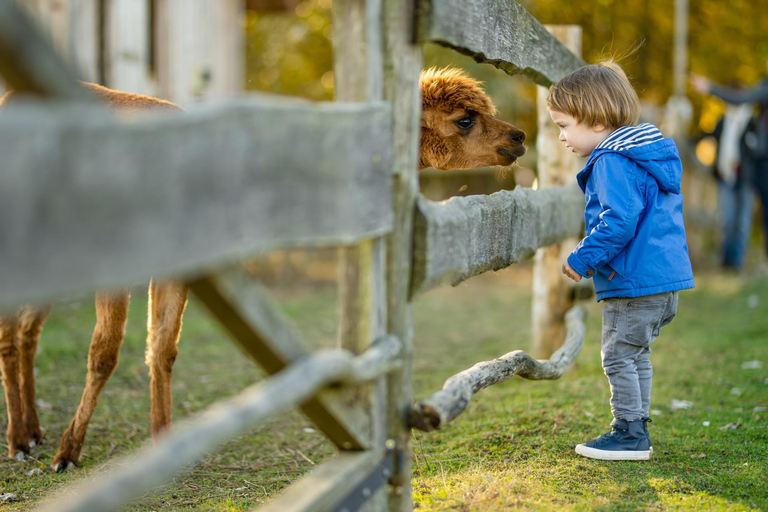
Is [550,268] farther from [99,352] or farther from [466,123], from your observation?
[99,352]

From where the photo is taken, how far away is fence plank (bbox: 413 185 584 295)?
2.17 m

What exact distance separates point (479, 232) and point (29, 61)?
172 cm

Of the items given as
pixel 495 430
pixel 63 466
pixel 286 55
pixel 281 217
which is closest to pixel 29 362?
pixel 63 466

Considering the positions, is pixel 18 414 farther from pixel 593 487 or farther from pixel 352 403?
pixel 593 487

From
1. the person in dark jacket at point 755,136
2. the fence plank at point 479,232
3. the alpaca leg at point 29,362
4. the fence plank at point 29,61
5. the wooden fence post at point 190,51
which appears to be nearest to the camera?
the fence plank at point 29,61

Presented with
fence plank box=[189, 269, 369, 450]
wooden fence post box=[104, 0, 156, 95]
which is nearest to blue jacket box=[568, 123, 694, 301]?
fence plank box=[189, 269, 369, 450]

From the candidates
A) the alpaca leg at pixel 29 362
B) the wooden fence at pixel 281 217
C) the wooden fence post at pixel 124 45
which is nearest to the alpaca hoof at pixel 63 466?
the alpaca leg at pixel 29 362

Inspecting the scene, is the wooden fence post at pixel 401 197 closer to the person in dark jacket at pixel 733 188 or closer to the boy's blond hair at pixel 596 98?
the boy's blond hair at pixel 596 98

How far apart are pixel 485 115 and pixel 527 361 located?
1585 mm

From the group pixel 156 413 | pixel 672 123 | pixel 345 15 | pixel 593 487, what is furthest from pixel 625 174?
pixel 672 123

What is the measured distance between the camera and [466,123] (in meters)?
4.05

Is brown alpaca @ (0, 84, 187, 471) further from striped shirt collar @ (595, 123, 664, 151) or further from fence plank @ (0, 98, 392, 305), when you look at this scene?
striped shirt collar @ (595, 123, 664, 151)

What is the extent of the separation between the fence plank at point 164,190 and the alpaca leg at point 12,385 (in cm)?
245

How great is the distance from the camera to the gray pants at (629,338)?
10.0ft
